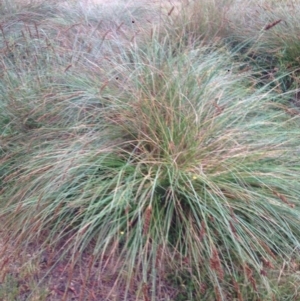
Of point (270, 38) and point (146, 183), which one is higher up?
point (146, 183)

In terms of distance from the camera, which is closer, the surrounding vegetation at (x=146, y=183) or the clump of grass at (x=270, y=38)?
the surrounding vegetation at (x=146, y=183)

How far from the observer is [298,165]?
408 centimetres

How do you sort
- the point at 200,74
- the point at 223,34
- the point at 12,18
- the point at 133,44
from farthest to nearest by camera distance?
1. the point at 12,18
2. the point at 223,34
3. the point at 133,44
4. the point at 200,74

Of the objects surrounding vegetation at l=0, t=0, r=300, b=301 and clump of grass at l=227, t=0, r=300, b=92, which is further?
clump of grass at l=227, t=0, r=300, b=92

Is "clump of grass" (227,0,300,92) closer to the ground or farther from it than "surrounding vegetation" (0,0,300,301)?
closer to the ground

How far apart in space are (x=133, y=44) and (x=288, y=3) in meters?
2.49

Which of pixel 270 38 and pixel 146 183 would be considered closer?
pixel 146 183

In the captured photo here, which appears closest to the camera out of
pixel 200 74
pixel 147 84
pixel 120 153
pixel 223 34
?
pixel 120 153

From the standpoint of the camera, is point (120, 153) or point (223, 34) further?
point (223, 34)

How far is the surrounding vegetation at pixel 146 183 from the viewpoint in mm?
3354

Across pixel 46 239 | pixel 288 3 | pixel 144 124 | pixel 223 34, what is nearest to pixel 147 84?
pixel 144 124

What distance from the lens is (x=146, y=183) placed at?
366cm

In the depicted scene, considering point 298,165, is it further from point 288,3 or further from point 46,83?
point 288,3

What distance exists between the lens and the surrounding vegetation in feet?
11.0
